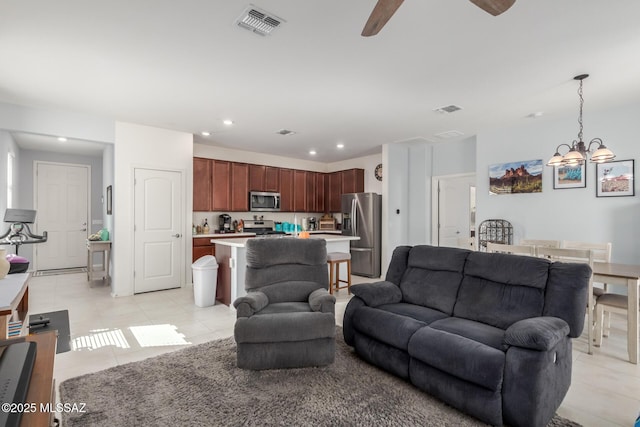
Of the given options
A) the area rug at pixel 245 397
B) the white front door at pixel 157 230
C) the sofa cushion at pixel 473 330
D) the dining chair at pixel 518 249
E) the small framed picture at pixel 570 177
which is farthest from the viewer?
the white front door at pixel 157 230

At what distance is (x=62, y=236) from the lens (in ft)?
22.9

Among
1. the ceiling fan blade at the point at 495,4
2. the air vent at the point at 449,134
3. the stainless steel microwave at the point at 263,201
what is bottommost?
the stainless steel microwave at the point at 263,201

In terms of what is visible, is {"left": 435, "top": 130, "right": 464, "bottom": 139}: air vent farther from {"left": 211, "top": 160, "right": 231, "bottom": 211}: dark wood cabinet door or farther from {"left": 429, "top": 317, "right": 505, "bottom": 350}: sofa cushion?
{"left": 211, "top": 160, "right": 231, "bottom": 211}: dark wood cabinet door

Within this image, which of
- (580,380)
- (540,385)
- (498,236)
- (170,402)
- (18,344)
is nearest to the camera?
(18,344)

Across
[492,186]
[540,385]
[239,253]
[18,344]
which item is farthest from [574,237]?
[18,344]

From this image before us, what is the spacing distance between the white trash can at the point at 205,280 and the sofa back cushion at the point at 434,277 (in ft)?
8.36

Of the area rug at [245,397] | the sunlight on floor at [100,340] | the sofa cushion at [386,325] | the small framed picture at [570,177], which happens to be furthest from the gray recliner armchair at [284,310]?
the small framed picture at [570,177]

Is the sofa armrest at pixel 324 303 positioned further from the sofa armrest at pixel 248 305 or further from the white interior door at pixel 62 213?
the white interior door at pixel 62 213

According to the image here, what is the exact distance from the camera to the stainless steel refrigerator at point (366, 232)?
6438 mm

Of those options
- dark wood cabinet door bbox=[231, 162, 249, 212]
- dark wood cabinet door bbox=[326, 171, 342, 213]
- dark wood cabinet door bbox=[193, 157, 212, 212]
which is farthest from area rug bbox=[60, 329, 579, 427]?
dark wood cabinet door bbox=[326, 171, 342, 213]

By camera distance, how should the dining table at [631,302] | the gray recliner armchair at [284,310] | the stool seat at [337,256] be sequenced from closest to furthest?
the gray recliner armchair at [284,310], the dining table at [631,302], the stool seat at [337,256]

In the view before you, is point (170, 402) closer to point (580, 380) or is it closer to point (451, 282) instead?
point (451, 282)

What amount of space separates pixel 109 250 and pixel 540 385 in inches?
237

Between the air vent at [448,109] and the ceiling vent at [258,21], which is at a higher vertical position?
the ceiling vent at [258,21]
